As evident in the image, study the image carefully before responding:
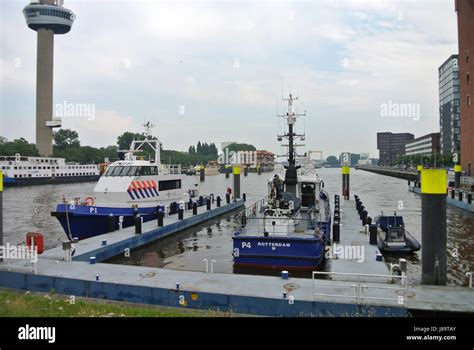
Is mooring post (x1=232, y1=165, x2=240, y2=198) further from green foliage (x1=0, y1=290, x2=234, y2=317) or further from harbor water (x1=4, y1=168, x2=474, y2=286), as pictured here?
green foliage (x1=0, y1=290, x2=234, y2=317)

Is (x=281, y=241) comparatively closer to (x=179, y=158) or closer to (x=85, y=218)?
(x=85, y=218)

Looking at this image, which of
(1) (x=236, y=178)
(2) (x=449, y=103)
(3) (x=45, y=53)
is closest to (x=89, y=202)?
(1) (x=236, y=178)

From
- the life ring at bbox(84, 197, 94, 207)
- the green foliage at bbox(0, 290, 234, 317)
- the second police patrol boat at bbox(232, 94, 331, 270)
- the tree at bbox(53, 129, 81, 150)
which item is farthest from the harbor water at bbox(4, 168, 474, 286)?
the tree at bbox(53, 129, 81, 150)

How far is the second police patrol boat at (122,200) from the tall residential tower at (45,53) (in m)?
108

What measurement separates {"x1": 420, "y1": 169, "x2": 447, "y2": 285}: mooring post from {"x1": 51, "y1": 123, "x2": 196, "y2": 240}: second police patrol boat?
48.5 feet

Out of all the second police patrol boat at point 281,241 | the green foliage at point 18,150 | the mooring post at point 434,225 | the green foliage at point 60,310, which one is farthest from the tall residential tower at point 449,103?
the green foliage at point 18,150

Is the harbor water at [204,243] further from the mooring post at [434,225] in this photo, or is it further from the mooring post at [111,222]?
the mooring post at [434,225]

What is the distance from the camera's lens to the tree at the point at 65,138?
15288 centimetres

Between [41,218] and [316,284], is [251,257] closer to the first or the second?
[316,284]

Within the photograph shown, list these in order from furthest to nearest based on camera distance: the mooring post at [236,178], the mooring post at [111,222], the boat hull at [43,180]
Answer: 1. the boat hull at [43,180]
2. the mooring post at [236,178]
3. the mooring post at [111,222]

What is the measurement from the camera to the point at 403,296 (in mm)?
9969

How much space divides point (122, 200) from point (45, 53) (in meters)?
127

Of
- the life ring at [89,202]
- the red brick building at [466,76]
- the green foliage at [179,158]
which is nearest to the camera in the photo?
the life ring at [89,202]
